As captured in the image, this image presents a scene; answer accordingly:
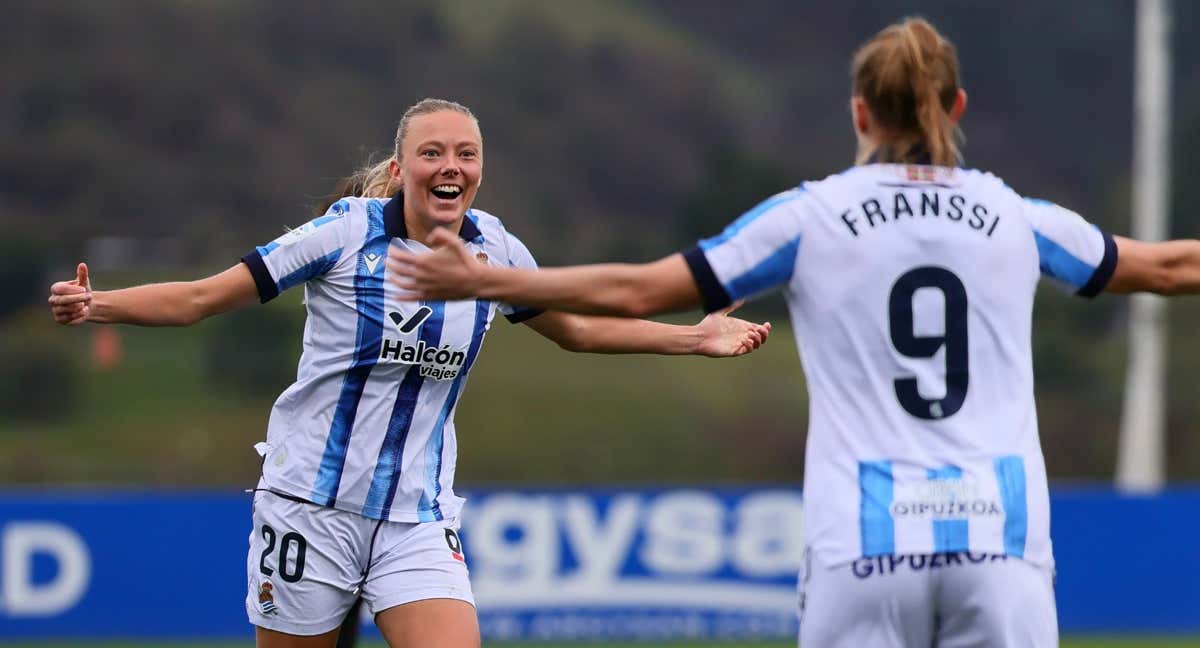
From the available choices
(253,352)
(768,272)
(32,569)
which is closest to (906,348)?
(768,272)

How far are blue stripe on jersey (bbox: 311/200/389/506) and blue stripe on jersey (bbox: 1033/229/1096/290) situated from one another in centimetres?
201

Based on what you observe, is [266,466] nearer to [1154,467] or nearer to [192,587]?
[192,587]

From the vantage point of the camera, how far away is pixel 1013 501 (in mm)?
3641

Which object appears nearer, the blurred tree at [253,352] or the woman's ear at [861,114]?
the woman's ear at [861,114]

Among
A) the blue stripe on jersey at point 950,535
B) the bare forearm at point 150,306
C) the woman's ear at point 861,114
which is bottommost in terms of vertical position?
the blue stripe on jersey at point 950,535

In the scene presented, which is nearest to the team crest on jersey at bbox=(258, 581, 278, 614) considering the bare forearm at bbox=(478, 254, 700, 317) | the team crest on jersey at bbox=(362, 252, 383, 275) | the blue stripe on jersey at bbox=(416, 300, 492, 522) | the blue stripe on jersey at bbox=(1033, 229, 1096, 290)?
the blue stripe on jersey at bbox=(416, 300, 492, 522)

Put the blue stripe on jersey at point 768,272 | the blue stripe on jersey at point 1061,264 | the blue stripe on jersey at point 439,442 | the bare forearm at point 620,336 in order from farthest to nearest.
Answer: the bare forearm at point 620,336 → the blue stripe on jersey at point 439,442 → the blue stripe on jersey at point 1061,264 → the blue stripe on jersey at point 768,272

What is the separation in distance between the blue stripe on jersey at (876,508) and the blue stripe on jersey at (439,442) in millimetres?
1798

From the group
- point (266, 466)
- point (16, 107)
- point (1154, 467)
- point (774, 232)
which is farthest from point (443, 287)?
point (16, 107)

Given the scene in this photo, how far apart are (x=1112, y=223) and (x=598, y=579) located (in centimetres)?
1280

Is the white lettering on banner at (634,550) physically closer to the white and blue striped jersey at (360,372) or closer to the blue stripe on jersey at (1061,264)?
the white and blue striped jersey at (360,372)

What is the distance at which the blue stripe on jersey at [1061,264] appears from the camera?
12.4 ft

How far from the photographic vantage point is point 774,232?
3.67 metres

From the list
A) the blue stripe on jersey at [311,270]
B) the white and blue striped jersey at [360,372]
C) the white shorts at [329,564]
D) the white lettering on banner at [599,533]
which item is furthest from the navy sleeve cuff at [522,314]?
the white lettering on banner at [599,533]
